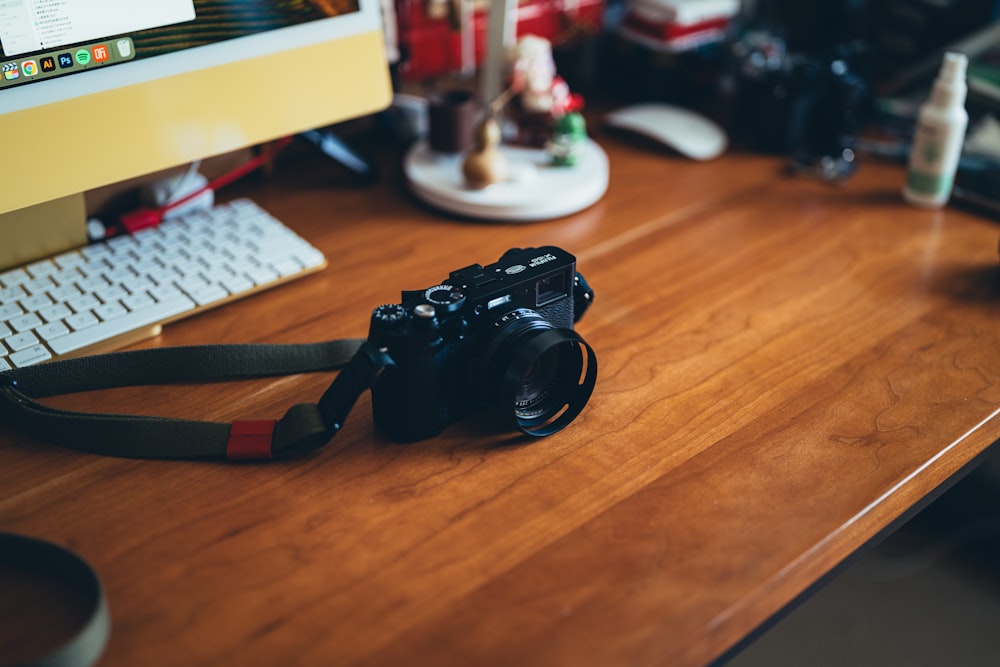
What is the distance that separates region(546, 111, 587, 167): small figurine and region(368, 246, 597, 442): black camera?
0.34 meters

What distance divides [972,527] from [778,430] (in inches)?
27.0

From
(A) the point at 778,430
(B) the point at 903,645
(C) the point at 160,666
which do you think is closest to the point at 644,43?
(A) the point at 778,430

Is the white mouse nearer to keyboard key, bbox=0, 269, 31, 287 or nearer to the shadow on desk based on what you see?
the shadow on desk

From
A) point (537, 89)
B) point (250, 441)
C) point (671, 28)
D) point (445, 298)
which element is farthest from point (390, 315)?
point (671, 28)

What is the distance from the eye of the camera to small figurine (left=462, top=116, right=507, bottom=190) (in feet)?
3.21

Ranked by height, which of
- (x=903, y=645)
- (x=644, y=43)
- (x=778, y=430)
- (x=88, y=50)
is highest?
(x=88, y=50)

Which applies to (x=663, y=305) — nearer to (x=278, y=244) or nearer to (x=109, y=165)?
(x=278, y=244)

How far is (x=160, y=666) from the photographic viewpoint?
53 centimetres

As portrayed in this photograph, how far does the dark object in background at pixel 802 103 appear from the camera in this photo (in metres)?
1.11

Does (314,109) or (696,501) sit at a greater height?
(314,109)

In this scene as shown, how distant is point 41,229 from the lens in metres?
0.86

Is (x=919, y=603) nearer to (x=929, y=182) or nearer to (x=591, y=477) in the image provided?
(x=929, y=182)

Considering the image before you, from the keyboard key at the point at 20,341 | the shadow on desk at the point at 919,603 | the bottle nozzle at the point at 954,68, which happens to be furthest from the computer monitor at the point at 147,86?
the shadow on desk at the point at 919,603

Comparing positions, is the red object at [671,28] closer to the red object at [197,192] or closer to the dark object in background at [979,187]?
the dark object in background at [979,187]
